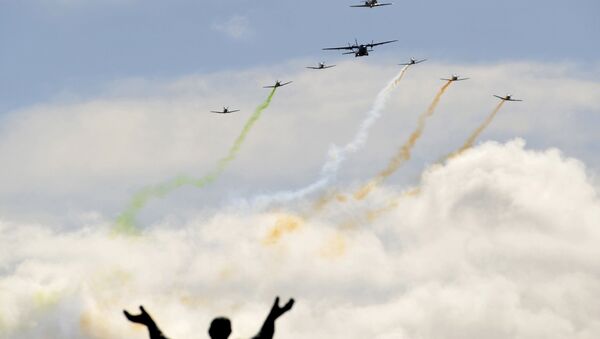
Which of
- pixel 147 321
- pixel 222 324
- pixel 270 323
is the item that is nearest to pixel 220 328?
pixel 222 324

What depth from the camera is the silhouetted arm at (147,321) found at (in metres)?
15.7

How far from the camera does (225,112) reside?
197250mm

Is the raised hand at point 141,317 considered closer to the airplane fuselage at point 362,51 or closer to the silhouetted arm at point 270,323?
the silhouetted arm at point 270,323

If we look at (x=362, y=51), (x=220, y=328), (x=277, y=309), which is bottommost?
(x=220, y=328)

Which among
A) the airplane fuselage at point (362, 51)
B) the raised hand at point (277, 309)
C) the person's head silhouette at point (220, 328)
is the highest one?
the airplane fuselage at point (362, 51)

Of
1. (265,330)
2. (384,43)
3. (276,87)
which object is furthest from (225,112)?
(265,330)

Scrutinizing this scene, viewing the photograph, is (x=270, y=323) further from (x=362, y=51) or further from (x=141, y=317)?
(x=362, y=51)

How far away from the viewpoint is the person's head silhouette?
1577 centimetres

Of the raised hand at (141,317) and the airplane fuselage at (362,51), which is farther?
→ the airplane fuselage at (362,51)

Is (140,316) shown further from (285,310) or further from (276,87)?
(276,87)

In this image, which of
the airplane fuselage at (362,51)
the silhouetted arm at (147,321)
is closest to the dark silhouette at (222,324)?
the silhouetted arm at (147,321)

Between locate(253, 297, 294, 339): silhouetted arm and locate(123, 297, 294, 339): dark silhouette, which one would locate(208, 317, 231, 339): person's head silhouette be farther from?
locate(253, 297, 294, 339): silhouetted arm

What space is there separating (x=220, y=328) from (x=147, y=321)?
42.6 inches

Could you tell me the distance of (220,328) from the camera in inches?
627
